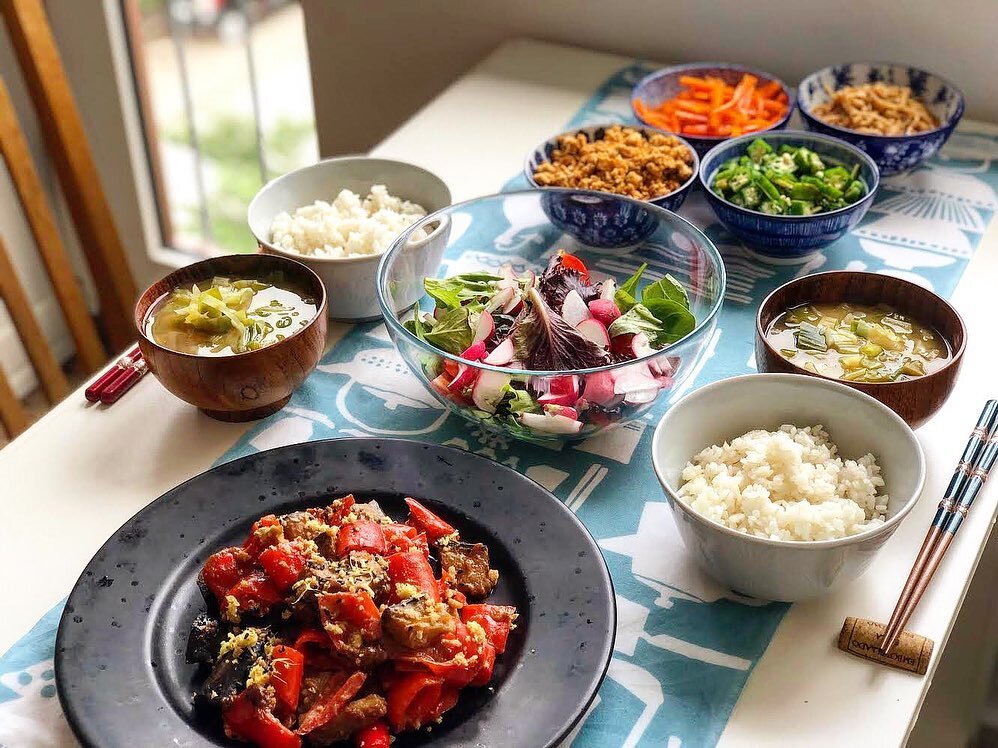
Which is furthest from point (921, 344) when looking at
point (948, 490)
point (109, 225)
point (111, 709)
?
point (109, 225)

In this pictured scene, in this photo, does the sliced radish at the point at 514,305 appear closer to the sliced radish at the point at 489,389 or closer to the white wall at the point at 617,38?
the sliced radish at the point at 489,389

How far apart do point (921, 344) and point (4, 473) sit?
1.17m

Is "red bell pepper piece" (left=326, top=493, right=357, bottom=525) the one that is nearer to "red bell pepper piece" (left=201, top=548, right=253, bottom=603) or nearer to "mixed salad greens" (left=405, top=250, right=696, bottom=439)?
"red bell pepper piece" (left=201, top=548, right=253, bottom=603)

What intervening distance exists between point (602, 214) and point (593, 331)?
0.34m

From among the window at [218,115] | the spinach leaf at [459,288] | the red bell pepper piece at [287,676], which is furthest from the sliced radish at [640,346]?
the window at [218,115]

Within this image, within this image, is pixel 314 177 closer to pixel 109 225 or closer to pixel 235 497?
pixel 235 497

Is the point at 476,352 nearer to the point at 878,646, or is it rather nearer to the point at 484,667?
the point at 484,667

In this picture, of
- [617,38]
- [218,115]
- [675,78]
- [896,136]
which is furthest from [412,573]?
[218,115]

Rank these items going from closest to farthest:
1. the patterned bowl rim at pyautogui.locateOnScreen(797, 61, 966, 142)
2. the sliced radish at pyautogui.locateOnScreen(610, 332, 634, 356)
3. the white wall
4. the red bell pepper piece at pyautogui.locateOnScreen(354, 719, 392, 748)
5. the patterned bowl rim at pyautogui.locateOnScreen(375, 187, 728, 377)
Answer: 1. the red bell pepper piece at pyautogui.locateOnScreen(354, 719, 392, 748)
2. the patterned bowl rim at pyautogui.locateOnScreen(375, 187, 728, 377)
3. the sliced radish at pyautogui.locateOnScreen(610, 332, 634, 356)
4. the patterned bowl rim at pyautogui.locateOnScreen(797, 61, 966, 142)
5. the white wall

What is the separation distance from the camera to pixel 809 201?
159 centimetres

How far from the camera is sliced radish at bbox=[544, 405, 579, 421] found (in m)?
1.18

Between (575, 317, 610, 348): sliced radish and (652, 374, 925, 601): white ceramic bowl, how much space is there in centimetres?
16

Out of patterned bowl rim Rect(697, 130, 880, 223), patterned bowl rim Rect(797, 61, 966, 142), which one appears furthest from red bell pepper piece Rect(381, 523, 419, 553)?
patterned bowl rim Rect(797, 61, 966, 142)

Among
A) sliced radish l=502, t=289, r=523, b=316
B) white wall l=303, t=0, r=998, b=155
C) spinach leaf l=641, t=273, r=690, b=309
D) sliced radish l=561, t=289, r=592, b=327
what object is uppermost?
sliced radish l=561, t=289, r=592, b=327
